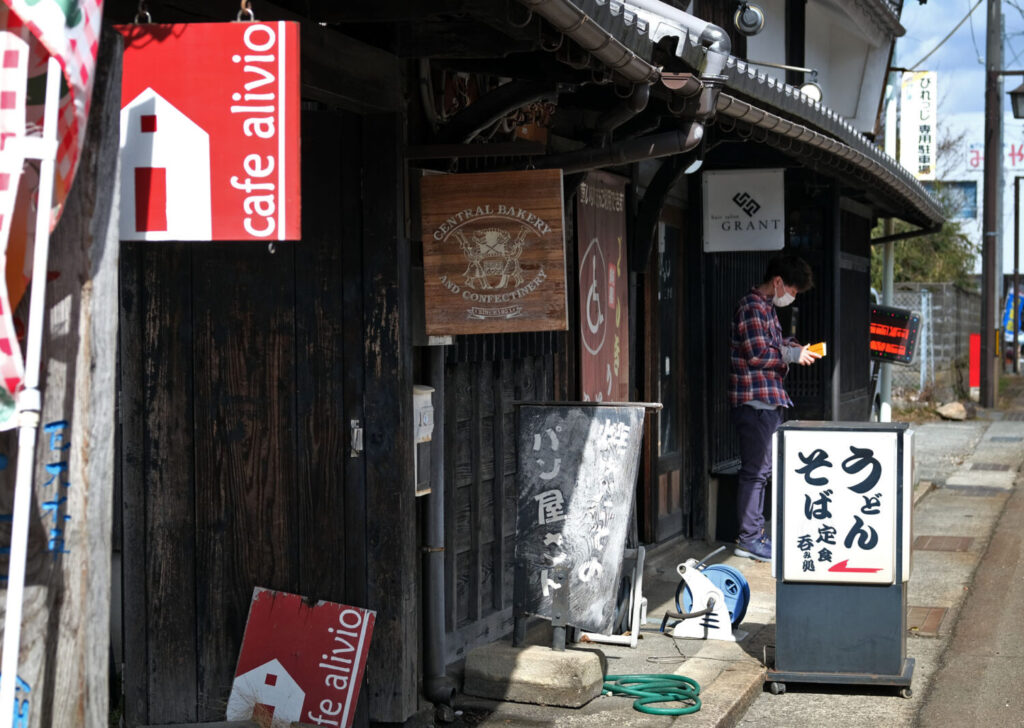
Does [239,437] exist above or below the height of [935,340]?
below

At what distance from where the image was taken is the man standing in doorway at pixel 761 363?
31.1 ft

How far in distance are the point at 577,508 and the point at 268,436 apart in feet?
5.26

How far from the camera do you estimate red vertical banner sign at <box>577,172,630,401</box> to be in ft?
26.7

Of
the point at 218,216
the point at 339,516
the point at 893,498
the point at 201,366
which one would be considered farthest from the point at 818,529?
the point at 218,216

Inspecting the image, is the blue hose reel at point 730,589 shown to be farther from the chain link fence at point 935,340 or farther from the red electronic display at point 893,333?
the chain link fence at point 935,340

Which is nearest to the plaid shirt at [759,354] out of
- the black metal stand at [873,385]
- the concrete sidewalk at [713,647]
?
the concrete sidewalk at [713,647]

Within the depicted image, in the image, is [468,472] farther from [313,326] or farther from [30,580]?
[30,580]

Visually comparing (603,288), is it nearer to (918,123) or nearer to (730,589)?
(730,589)

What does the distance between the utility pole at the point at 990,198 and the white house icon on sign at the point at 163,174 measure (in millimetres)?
24587

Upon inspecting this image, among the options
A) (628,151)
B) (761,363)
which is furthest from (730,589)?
(628,151)

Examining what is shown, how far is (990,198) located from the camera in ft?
86.5

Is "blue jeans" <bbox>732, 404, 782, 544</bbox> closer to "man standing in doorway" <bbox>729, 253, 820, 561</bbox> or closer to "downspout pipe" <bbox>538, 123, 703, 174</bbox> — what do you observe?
"man standing in doorway" <bbox>729, 253, 820, 561</bbox>

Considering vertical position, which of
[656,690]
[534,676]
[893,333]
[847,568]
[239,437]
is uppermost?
[893,333]

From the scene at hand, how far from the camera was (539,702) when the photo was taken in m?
6.28
